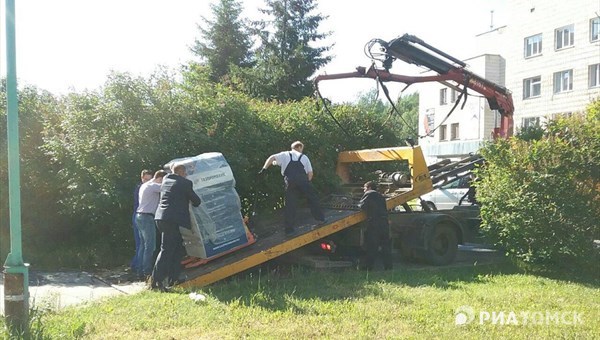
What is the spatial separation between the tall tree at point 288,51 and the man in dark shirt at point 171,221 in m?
19.6

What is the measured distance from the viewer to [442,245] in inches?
433

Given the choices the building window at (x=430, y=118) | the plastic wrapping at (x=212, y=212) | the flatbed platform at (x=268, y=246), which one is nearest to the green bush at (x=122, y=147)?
the flatbed platform at (x=268, y=246)

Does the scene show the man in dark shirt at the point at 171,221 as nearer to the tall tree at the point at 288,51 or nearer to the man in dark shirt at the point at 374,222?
the man in dark shirt at the point at 374,222

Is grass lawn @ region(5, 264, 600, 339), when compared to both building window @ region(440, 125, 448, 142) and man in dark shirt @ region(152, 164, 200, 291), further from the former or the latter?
building window @ region(440, 125, 448, 142)

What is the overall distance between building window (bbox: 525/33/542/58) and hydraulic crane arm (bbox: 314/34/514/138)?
2790 centimetres

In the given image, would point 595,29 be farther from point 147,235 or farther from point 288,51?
point 147,235

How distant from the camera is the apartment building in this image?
3494 cm

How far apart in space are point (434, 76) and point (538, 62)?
95.8ft

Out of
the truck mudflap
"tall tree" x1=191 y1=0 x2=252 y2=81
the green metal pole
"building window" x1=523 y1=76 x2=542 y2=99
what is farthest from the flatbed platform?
"building window" x1=523 y1=76 x2=542 y2=99

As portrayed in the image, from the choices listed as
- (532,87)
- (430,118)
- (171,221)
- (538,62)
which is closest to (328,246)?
(171,221)

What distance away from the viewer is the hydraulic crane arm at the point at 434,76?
488 inches

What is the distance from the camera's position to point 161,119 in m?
10.7

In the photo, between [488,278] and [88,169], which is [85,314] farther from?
[488,278]

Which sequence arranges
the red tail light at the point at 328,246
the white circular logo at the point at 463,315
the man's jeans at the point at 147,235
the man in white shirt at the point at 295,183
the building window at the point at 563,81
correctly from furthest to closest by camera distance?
the building window at the point at 563,81, the red tail light at the point at 328,246, the man in white shirt at the point at 295,183, the man's jeans at the point at 147,235, the white circular logo at the point at 463,315
